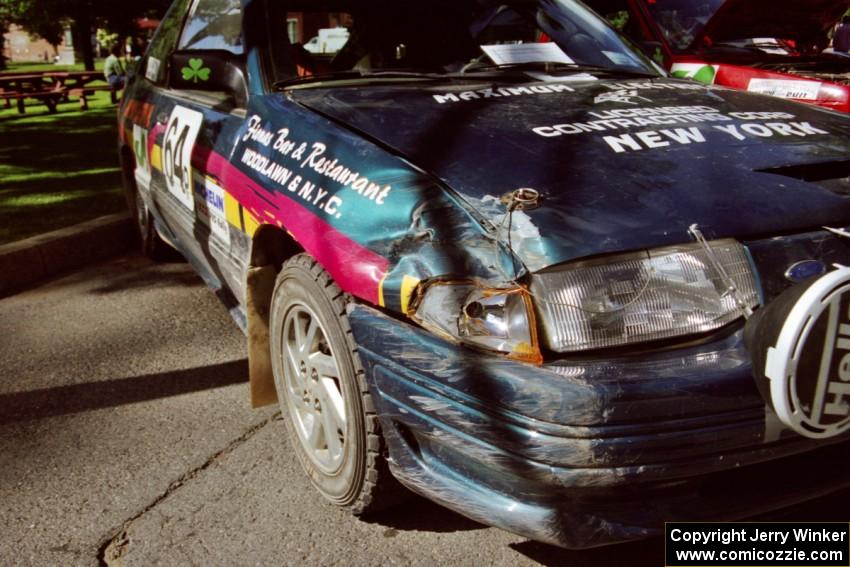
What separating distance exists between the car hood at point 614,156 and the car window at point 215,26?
27.0 inches

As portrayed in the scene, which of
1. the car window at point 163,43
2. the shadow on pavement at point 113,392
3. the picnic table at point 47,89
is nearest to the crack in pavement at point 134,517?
the shadow on pavement at point 113,392

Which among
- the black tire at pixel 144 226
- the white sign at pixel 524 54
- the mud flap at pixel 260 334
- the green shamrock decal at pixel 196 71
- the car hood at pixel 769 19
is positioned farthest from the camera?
the car hood at pixel 769 19

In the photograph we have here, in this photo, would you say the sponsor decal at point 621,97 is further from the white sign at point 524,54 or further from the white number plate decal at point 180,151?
the white number plate decal at point 180,151

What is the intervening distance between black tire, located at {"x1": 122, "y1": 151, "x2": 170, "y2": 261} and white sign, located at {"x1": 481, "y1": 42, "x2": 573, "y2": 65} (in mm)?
2540

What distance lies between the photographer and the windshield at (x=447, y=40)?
10.2 feet

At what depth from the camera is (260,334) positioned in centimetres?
286

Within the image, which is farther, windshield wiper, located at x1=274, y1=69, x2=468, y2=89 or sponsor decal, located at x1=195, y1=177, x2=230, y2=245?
sponsor decal, located at x1=195, y1=177, x2=230, y2=245

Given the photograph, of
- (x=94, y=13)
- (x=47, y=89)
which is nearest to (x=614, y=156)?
(x=47, y=89)

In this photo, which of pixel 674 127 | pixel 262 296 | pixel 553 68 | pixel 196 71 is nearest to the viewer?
pixel 674 127

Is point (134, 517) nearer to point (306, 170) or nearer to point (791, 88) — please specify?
point (306, 170)

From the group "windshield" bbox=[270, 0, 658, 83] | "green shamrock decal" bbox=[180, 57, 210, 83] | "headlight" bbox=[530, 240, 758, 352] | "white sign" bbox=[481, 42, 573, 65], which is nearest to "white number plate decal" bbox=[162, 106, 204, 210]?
"green shamrock decal" bbox=[180, 57, 210, 83]

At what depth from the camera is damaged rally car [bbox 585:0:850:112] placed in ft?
16.8

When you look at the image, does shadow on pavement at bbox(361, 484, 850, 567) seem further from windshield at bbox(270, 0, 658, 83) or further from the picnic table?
the picnic table

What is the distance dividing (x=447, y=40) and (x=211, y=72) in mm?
938
